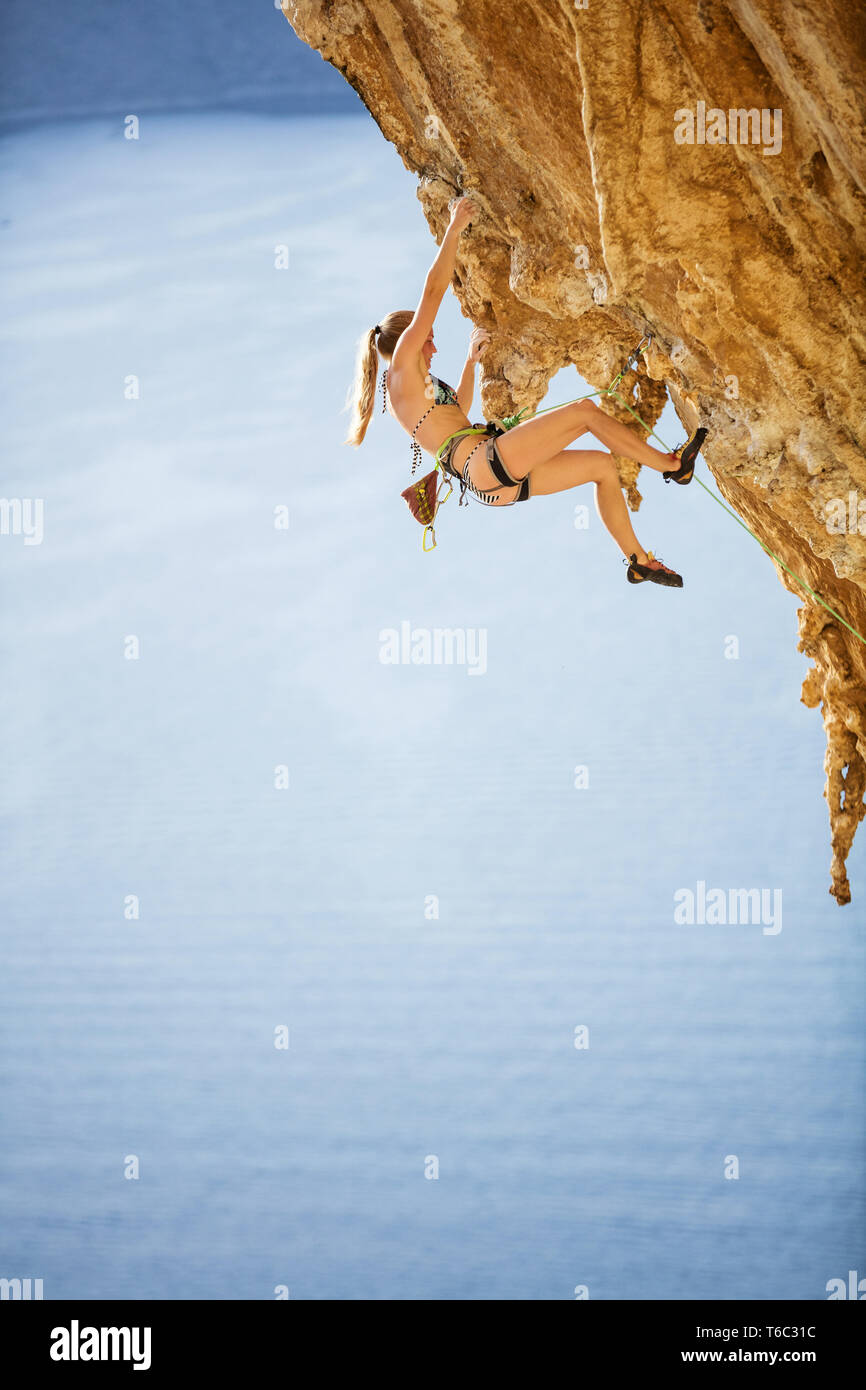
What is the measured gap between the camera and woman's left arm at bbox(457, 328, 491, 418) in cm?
486

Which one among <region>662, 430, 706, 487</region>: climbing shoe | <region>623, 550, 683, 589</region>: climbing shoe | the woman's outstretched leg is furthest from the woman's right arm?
<region>623, 550, 683, 589</region>: climbing shoe

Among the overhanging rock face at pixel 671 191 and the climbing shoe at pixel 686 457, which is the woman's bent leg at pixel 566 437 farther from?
the overhanging rock face at pixel 671 191

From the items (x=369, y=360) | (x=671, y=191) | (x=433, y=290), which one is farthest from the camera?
(x=369, y=360)

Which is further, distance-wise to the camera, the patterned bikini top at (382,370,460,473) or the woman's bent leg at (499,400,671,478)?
the patterned bikini top at (382,370,460,473)

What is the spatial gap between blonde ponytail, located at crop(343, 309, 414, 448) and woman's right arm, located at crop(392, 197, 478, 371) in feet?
0.30

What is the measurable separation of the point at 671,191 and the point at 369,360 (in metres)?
1.38

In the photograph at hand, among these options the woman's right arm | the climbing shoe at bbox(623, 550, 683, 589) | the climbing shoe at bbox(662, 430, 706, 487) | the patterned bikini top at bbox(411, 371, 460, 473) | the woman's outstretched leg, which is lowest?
the climbing shoe at bbox(623, 550, 683, 589)

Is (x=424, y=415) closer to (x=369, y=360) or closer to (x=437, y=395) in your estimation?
(x=437, y=395)

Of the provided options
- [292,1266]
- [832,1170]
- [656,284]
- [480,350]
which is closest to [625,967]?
[832,1170]

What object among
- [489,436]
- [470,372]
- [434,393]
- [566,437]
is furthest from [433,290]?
[470,372]

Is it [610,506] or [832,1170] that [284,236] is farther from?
[832,1170]

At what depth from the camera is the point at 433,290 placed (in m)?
4.12

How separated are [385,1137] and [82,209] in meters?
9.30

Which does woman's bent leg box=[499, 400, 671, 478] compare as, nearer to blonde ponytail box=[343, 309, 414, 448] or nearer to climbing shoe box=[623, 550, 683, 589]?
climbing shoe box=[623, 550, 683, 589]
